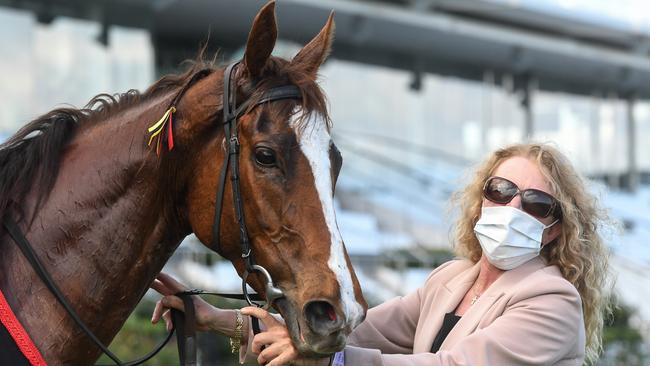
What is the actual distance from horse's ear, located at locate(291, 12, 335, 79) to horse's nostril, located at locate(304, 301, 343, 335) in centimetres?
72

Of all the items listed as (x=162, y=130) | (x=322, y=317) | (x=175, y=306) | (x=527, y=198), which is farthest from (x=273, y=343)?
(x=527, y=198)

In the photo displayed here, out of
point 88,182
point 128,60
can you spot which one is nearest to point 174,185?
point 88,182

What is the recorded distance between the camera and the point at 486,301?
274 centimetres

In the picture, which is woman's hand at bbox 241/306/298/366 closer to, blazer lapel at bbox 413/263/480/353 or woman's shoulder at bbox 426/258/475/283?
blazer lapel at bbox 413/263/480/353

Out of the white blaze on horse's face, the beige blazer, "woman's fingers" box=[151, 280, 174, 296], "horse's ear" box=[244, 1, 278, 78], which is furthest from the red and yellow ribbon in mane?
the beige blazer

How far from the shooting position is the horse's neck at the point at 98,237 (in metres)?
2.29

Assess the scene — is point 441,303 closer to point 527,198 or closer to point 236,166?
point 527,198

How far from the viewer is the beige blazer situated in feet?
8.11

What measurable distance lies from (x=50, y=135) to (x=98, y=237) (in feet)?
1.11

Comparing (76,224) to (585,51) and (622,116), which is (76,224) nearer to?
(585,51)

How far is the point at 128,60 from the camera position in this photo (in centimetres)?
1220

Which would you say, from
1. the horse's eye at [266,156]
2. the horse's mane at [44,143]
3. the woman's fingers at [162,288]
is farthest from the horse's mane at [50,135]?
the woman's fingers at [162,288]

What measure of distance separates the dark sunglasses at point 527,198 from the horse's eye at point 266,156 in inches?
36.6

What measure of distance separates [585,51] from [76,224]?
1609cm
